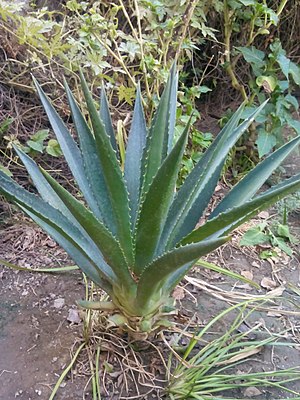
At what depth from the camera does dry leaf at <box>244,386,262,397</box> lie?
109 centimetres

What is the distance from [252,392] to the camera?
1.10 metres

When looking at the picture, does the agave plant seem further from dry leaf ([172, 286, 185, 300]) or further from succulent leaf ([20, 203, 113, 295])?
dry leaf ([172, 286, 185, 300])

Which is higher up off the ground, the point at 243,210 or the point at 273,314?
the point at 243,210

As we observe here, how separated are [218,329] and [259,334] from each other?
118 millimetres

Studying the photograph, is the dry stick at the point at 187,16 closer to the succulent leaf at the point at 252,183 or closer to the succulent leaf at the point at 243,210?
the succulent leaf at the point at 252,183

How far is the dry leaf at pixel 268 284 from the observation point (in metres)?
1.50

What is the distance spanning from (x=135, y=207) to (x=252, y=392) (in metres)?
0.54

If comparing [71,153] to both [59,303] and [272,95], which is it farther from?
[272,95]

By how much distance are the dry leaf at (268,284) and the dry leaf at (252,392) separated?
1.45 ft

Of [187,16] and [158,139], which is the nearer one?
[158,139]

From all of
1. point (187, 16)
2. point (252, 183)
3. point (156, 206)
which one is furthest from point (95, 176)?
point (187, 16)

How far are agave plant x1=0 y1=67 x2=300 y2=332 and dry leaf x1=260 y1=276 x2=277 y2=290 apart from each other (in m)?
0.53

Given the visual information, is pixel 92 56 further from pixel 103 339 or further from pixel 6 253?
pixel 103 339

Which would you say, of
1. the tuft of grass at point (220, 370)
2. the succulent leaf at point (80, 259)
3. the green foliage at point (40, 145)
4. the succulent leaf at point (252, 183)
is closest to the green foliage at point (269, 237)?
the tuft of grass at point (220, 370)
